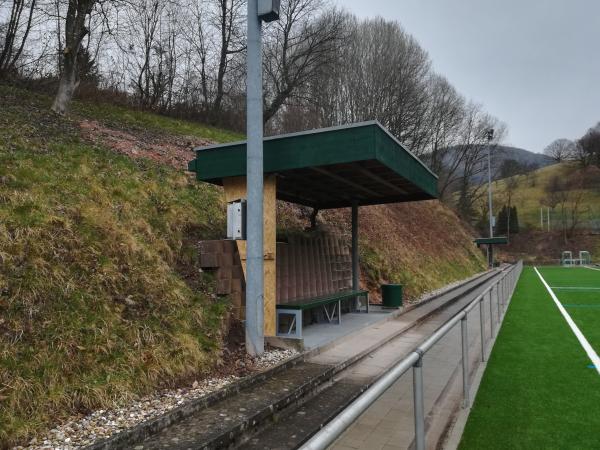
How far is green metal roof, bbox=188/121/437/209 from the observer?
6520mm

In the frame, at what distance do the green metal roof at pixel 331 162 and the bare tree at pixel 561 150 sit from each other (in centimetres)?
11886

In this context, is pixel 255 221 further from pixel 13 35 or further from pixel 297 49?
pixel 297 49

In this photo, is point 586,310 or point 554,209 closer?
point 586,310

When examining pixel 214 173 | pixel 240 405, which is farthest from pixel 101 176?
pixel 240 405

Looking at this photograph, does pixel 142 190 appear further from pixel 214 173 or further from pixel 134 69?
pixel 134 69

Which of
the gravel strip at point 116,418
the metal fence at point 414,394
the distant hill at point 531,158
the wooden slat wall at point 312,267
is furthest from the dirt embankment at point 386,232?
the distant hill at point 531,158

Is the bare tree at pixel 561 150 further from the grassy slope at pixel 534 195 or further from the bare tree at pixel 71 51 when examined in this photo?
the bare tree at pixel 71 51

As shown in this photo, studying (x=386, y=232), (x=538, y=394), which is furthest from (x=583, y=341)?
(x=386, y=232)

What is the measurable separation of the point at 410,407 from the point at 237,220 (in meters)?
4.20

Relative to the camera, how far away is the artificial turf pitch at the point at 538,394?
4.13 meters

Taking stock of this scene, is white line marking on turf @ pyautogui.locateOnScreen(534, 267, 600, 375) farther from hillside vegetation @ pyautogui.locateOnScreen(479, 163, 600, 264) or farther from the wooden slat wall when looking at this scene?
hillside vegetation @ pyautogui.locateOnScreen(479, 163, 600, 264)

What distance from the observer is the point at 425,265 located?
21703 millimetres

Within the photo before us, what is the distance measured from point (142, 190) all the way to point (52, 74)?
1153 cm

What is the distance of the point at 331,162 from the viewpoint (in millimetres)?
6668
